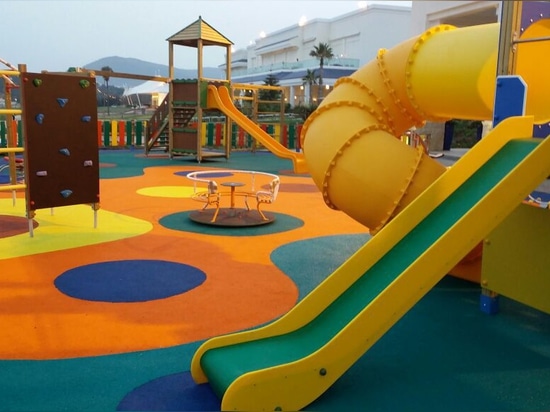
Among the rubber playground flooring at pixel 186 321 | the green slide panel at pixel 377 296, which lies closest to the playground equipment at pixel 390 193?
the green slide panel at pixel 377 296

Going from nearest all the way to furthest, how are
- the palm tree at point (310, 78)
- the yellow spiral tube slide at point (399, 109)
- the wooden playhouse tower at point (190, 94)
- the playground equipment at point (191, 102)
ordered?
1. the yellow spiral tube slide at point (399, 109)
2. the playground equipment at point (191, 102)
3. the wooden playhouse tower at point (190, 94)
4. the palm tree at point (310, 78)

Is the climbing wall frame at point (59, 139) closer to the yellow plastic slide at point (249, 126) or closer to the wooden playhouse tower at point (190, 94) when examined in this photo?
the yellow plastic slide at point (249, 126)

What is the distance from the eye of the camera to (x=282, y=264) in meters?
6.81

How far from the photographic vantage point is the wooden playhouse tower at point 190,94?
1811 cm

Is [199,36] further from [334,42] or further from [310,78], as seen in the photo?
[334,42]

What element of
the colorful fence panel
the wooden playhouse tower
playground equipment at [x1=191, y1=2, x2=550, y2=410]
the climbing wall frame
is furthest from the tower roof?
playground equipment at [x1=191, y1=2, x2=550, y2=410]

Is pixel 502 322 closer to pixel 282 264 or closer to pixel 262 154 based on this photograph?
pixel 282 264

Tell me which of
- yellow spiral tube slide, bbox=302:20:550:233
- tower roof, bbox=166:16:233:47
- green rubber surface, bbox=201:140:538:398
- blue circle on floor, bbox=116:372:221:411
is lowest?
blue circle on floor, bbox=116:372:221:411

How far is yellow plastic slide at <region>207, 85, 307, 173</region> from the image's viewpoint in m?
14.7

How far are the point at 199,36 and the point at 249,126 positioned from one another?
4402 mm

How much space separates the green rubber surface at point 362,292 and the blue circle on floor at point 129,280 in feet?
6.17

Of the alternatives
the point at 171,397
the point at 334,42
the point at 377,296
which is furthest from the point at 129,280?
the point at 334,42

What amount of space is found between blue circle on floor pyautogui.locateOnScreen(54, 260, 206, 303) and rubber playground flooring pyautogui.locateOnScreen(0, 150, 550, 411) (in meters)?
0.02

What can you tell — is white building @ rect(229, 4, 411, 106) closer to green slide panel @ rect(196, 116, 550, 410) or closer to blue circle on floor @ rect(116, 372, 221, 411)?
green slide panel @ rect(196, 116, 550, 410)
